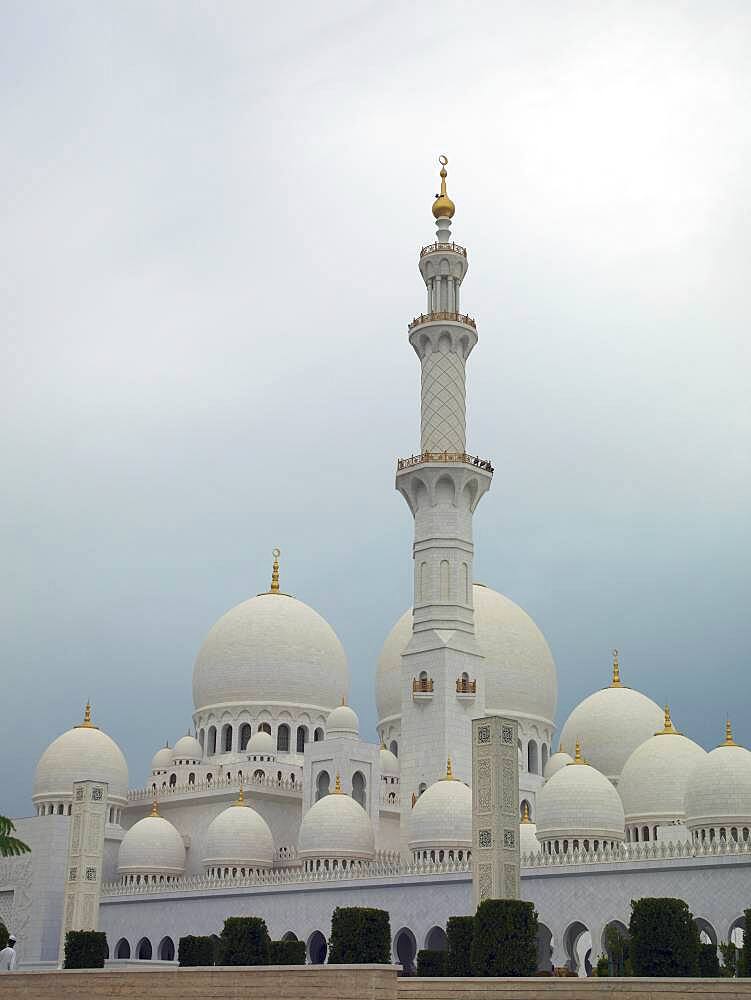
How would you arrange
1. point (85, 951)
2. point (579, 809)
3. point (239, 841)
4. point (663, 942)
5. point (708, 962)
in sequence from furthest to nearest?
point (239, 841) → point (579, 809) → point (85, 951) → point (708, 962) → point (663, 942)

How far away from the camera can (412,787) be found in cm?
3759

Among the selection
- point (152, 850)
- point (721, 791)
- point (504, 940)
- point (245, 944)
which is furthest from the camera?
point (152, 850)

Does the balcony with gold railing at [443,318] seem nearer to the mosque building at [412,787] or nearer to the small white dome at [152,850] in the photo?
the mosque building at [412,787]

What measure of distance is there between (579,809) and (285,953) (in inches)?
430

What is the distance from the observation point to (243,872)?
1549 inches

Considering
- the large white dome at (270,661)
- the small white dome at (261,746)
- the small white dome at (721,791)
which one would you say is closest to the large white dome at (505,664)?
the large white dome at (270,661)

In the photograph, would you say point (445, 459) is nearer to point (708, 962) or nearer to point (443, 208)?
point (443, 208)

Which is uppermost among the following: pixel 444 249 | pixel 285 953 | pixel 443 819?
pixel 444 249

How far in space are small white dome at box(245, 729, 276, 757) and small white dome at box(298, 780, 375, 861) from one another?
7299 mm

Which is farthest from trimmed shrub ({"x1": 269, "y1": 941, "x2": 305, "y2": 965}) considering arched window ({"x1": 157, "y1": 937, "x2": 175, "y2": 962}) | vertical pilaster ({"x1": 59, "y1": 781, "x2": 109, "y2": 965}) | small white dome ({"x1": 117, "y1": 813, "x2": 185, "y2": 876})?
small white dome ({"x1": 117, "y1": 813, "x2": 185, "y2": 876})

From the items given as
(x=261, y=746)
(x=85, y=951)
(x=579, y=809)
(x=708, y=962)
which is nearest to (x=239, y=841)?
(x=261, y=746)

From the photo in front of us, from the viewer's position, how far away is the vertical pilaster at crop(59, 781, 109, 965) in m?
38.6

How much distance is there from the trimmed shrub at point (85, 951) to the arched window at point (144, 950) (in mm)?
13546

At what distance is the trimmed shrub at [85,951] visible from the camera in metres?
26.8
